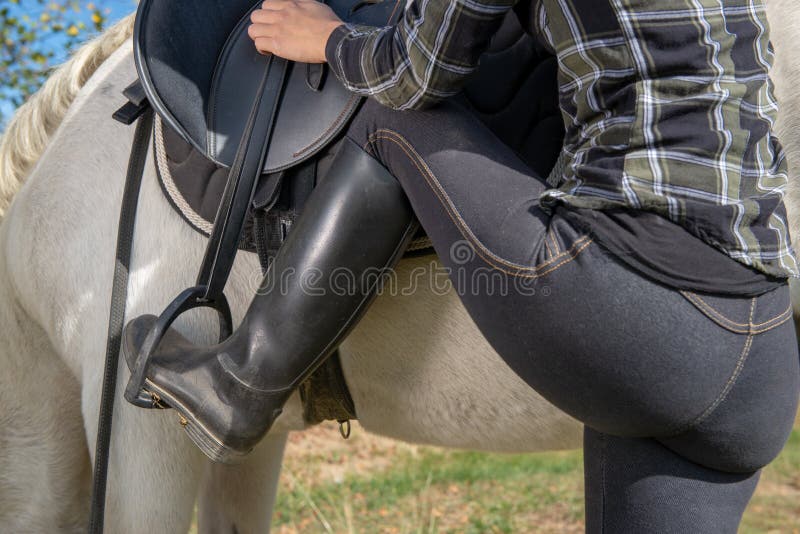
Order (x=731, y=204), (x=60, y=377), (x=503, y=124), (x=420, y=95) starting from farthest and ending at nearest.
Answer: (x=60, y=377)
(x=503, y=124)
(x=420, y=95)
(x=731, y=204)

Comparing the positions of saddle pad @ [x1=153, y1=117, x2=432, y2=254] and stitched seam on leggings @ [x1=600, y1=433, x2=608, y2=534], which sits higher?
saddle pad @ [x1=153, y1=117, x2=432, y2=254]

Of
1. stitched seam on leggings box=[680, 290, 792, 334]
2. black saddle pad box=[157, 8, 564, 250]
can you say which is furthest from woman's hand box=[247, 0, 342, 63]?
stitched seam on leggings box=[680, 290, 792, 334]

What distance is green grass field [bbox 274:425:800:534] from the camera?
12.4 feet

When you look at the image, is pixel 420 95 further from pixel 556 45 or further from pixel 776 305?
pixel 776 305

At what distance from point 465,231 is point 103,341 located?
972 mm

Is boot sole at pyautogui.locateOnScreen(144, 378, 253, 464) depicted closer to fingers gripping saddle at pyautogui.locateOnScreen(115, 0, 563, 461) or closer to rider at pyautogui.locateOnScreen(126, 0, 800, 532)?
fingers gripping saddle at pyautogui.locateOnScreen(115, 0, 563, 461)

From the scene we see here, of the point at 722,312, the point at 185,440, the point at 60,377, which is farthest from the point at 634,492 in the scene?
the point at 60,377

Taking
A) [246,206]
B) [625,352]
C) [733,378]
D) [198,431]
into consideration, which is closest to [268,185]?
[246,206]

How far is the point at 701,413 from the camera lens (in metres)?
0.93

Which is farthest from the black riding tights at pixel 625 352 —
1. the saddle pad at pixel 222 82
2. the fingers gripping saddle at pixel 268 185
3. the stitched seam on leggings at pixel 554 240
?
the saddle pad at pixel 222 82

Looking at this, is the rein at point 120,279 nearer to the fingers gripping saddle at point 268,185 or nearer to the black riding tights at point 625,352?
the fingers gripping saddle at point 268,185

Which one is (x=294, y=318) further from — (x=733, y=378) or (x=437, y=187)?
(x=733, y=378)

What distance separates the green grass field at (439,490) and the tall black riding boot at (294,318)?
80.8 inches

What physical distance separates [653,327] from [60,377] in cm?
161
